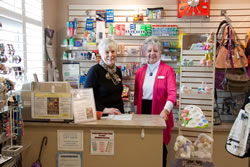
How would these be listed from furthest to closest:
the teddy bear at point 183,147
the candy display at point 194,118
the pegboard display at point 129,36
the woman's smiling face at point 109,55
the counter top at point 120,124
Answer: the pegboard display at point 129,36
the woman's smiling face at point 109,55
the candy display at point 194,118
the teddy bear at point 183,147
the counter top at point 120,124

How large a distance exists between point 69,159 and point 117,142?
48 centimetres

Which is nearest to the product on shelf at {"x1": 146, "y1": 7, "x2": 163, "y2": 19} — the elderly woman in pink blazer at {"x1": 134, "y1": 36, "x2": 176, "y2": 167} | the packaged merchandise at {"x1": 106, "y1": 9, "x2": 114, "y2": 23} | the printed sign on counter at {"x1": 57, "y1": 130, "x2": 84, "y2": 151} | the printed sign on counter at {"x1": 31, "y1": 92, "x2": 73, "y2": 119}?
the packaged merchandise at {"x1": 106, "y1": 9, "x2": 114, "y2": 23}

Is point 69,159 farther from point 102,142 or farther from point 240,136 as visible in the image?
point 240,136

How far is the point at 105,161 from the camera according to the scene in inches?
83.5

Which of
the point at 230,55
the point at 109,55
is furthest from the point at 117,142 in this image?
the point at 230,55

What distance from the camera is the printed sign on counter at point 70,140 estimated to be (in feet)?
6.94

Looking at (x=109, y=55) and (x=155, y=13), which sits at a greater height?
(x=155, y=13)

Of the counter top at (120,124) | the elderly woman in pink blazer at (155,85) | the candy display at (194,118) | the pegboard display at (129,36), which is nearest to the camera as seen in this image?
the counter top at (120,124)

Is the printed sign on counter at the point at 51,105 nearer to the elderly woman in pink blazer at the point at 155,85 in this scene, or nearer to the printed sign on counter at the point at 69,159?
the printed sign on counter at the point at 69,159

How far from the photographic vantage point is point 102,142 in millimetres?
2094

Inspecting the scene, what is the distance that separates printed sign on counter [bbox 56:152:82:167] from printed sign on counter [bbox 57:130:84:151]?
0.05m

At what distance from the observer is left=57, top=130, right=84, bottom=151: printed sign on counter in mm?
2115

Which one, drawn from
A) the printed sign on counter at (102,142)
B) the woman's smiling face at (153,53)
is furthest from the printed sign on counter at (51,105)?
the woman's smiling face at (153,53)

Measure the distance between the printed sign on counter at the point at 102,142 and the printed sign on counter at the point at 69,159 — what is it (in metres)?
0.17
